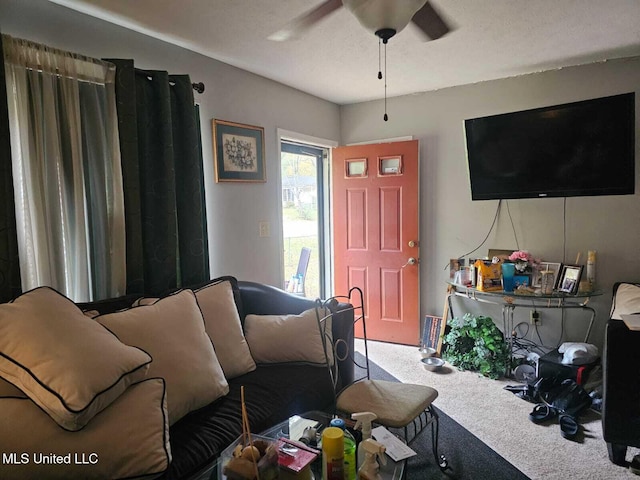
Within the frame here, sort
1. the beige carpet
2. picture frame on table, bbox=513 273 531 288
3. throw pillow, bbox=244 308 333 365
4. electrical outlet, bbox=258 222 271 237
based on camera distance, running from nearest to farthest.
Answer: the beige carpet < throw pillow, bbox=244 308 333 365 < picture frame on table, bbox=513 273 531 288 < electrical outlet, bbox=258 222 271 237

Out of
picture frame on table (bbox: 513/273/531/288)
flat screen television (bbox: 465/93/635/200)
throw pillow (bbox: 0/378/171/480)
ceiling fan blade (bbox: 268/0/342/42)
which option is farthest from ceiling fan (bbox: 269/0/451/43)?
picture frame on table (bbox: 513/273/531/288)

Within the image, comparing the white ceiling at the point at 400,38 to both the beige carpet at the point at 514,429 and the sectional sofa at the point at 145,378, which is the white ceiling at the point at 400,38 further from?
the beige carpet at the point at 514,429

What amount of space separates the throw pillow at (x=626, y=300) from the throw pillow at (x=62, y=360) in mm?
2563

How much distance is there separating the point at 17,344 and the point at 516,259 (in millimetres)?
3177

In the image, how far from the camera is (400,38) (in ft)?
7.73

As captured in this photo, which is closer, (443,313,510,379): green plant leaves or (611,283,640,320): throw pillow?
(611,283,640,320): throw pillow

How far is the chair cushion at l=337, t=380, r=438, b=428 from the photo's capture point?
1684mm

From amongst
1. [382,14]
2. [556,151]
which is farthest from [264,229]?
[556,151]

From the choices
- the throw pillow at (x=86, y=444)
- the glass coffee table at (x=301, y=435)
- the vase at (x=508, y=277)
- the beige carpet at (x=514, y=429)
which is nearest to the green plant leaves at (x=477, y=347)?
the beige carpet at (x=514, y=429)

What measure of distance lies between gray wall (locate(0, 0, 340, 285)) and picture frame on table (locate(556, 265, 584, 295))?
2.25m

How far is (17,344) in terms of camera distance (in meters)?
1.27

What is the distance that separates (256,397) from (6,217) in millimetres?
1348

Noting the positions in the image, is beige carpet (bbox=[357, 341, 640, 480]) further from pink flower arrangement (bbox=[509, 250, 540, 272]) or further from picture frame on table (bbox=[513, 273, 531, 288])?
pink flower arrangement (bbox=[509, 250, 540, 272])

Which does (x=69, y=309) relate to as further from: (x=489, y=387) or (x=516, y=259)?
(x=516, y=259)
